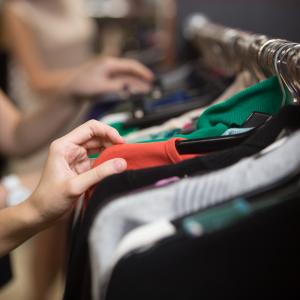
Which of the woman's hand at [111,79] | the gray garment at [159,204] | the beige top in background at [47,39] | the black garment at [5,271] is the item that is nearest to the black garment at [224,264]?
the gray garment at [159,204]

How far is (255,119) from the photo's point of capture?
1.70 feet

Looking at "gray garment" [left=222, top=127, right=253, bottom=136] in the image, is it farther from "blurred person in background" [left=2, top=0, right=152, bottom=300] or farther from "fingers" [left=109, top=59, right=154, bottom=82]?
"blurred person in background" [left=2, top=0, right=152, bottom=300]

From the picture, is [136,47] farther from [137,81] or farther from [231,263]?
[231,263]

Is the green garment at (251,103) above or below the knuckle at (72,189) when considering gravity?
above

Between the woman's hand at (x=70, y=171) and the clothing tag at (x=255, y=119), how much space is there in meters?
0.17

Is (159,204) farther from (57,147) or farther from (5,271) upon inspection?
(5,271)

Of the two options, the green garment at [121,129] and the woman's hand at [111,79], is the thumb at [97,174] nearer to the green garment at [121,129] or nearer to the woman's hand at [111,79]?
the green garment at [121,129]

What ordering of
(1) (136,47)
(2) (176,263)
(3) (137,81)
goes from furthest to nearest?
(1) (136,47)
(3) (137,81)
(2) (176,263)

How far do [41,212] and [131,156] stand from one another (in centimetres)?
13

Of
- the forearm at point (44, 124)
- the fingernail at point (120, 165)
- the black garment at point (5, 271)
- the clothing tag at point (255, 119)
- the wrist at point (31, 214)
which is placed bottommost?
the black garment at point (5, 271)

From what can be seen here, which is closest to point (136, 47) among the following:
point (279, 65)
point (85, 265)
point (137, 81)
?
point (137, 81)

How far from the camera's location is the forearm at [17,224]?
1.58ft

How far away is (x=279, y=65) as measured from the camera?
0.52 metres

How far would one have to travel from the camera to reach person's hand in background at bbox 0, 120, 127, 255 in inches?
17.5
